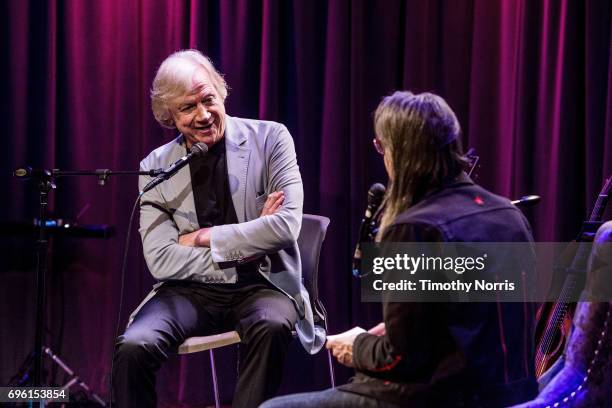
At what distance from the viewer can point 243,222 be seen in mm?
3127

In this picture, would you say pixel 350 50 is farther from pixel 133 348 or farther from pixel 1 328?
pixel 1 328

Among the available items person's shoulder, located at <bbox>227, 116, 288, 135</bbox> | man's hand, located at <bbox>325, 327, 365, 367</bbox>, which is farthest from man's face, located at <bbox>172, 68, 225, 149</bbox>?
man's hand, located at <bbox>325, 327, 365, 367</bbox>

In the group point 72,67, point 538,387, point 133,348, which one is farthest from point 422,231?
point 72,67

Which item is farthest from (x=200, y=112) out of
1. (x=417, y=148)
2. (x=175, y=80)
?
(x=417, y=148)

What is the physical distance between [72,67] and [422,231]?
3.20 metres

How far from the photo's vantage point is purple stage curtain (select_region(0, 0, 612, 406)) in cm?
350

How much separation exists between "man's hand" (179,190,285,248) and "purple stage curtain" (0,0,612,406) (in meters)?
0.91

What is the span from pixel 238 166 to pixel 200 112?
0.28m

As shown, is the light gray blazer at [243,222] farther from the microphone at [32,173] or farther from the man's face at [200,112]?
the microphone at [32,173]

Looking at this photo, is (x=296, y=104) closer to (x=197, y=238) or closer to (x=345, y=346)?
(x=197, y=238)

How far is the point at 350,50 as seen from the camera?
391 centimetres

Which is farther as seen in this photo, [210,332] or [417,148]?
[210,332]

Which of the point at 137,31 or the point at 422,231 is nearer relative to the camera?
the point at 422,231

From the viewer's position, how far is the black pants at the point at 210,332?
273 cm
